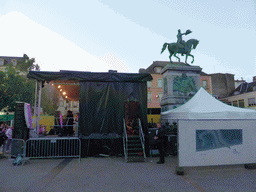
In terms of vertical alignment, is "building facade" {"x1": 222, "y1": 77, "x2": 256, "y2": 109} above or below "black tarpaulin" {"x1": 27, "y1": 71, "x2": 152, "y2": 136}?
above

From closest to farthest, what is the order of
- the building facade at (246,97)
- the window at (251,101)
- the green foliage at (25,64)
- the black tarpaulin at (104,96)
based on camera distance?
the black tarpaulin at (104,96) < the window at (251,101) < the building facade at (246,97) < the green foliage at (25,64)

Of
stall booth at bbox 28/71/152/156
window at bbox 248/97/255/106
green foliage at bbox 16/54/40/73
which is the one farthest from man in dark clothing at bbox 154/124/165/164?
green foliage at bbox 16/54/40/73

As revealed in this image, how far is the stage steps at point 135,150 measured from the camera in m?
8.24

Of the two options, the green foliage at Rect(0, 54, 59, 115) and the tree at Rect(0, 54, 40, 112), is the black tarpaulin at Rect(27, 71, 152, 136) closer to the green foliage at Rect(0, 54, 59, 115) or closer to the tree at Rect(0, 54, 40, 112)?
the tree at Rect(0, 54, 40, 112)

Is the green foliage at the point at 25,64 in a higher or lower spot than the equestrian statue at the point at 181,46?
higher

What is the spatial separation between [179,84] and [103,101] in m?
5.62

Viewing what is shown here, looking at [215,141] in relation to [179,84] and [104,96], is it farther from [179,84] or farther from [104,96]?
[179,84]

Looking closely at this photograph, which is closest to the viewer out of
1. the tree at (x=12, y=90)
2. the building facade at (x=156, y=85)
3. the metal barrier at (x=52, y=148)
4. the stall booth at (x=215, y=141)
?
the stall booth at (x=215, y=141)

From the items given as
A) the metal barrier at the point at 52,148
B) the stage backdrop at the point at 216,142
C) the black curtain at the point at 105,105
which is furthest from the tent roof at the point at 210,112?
the metal barrier at the point at 52,148

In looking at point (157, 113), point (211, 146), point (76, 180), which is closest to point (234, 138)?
point (211, 146)

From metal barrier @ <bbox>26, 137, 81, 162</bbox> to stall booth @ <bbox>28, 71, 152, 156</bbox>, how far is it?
629 millimetres

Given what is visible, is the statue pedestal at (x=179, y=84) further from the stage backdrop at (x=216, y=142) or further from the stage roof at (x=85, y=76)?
the stage backdrop at (x=216, y=142)

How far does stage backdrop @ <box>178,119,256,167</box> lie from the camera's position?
6043mm

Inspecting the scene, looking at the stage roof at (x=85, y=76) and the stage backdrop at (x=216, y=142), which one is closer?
the stage backdrop at (x=216, y=142)
